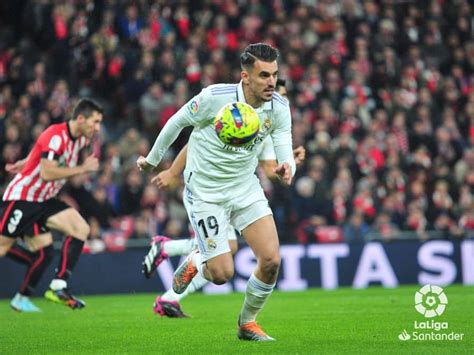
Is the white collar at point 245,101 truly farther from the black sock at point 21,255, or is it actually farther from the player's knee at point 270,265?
the black sock at point 21,255

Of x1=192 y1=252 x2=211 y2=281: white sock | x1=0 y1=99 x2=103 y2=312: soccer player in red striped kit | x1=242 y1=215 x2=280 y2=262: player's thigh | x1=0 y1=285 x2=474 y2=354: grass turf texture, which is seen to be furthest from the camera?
x1=0 y1=99 x2=103 y2=312: soccer player in red striped kit

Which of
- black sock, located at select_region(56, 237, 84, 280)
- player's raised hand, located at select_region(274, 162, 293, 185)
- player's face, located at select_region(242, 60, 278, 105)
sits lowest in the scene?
black sock, located at select_region(56, 237, 84, 280)

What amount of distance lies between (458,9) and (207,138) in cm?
1518

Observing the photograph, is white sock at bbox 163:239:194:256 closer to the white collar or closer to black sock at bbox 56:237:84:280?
black sock at bbox 56:237:84:280

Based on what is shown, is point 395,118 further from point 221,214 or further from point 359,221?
point 221,214

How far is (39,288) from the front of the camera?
15.8m

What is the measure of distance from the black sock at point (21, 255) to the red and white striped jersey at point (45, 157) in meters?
0.95

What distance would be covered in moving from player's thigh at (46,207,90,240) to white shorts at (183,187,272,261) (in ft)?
12.4

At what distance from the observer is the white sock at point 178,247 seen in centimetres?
1070

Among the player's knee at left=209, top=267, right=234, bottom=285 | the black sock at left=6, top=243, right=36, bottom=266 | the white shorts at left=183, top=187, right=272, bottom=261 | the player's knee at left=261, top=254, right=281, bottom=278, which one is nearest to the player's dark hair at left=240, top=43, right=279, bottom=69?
the white shorts at left=183, top=187, right=272, bottom=261

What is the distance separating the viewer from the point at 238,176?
8.40 meters

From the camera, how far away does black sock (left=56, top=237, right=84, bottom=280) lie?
1179cm

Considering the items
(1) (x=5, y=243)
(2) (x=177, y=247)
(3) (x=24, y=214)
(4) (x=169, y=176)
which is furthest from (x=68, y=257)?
(4) (x=169, y=176)

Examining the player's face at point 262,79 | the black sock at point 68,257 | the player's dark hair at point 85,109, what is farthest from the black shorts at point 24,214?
the player's face at point 262,79
